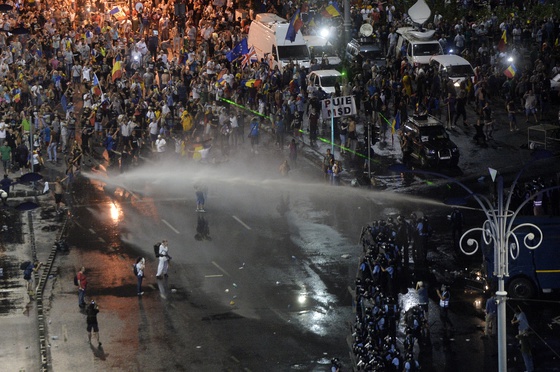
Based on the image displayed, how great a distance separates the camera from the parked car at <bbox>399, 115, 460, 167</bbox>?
47906mm

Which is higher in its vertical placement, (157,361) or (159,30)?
(159,30)

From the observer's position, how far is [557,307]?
35594 mm

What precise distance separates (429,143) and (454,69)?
851cm

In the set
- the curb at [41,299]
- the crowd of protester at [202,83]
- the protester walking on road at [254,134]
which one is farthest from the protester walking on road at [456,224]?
the protester walking on road at [254,134]

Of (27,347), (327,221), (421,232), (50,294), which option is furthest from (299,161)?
(27,347)

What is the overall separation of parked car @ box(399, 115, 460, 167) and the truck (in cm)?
1214

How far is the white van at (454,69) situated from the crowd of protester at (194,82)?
40 cm

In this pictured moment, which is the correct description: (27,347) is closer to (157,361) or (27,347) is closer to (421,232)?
(157,361)

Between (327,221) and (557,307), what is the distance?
10.2m

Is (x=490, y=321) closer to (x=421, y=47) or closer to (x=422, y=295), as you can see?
(x=422, y=295)

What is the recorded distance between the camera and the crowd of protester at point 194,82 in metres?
52.3

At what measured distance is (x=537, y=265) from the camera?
117ft

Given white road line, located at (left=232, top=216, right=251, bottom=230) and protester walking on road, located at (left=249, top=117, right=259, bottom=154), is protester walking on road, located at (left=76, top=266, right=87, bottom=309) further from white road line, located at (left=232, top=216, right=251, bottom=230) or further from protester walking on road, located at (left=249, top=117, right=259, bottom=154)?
protester walking on road, located at (left=249, top=117, right=259, bottom=154)

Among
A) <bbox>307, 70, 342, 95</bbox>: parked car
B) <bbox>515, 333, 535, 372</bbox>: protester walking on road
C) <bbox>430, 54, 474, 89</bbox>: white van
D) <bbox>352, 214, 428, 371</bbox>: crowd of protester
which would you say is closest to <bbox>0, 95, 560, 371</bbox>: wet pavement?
<bbox>515, 333, 535, 372</bbox>: protester walking on road
